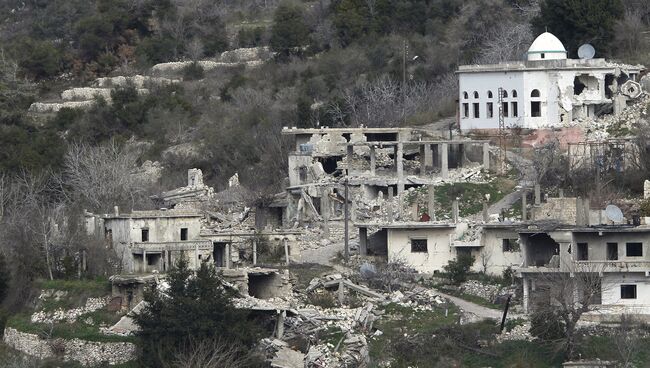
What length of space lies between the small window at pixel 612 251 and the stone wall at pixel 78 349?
12010mm

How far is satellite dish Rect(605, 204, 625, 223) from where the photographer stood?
59.5 meters

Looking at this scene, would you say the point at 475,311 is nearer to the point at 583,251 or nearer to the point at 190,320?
the point at 583,251

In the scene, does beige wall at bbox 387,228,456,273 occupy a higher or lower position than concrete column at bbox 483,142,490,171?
lower

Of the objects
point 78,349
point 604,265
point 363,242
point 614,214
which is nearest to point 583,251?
point 604,265

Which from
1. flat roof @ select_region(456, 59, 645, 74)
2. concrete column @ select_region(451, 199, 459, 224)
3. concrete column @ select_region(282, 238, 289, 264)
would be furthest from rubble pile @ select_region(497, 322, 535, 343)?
flat roof @ select_region(456, 59, 645, 74)

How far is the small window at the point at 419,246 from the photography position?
63344mm

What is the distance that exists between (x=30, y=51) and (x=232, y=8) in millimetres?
10336

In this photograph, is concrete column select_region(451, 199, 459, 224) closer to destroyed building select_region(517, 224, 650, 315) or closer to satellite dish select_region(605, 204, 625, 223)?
destroyed building select_region(517, 224, 650, 315)

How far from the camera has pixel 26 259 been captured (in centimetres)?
6562

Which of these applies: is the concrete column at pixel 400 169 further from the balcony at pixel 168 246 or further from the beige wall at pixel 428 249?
the balcony at pixel 168 246

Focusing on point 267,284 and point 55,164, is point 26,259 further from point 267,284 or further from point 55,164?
point 55,164

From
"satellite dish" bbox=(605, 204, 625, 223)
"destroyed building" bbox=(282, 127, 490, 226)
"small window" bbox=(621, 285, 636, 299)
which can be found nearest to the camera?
"small window" bbox=(621, 285, 636, 299)

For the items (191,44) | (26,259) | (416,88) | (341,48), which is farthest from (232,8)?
(26,259)

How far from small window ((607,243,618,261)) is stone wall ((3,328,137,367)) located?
12010mm
